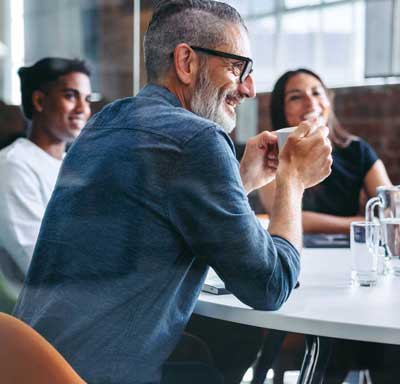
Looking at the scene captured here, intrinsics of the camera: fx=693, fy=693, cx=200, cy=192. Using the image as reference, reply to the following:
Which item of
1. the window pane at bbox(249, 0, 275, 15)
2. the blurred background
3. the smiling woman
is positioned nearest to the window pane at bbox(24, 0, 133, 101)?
the blurred background

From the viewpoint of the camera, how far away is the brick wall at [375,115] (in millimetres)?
3629

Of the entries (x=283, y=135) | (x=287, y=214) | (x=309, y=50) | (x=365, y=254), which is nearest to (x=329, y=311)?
(x=287, y=214)

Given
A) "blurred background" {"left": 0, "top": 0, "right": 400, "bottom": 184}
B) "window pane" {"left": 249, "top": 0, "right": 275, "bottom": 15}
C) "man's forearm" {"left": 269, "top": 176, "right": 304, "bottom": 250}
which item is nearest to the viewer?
"man's forearm" {"left": 269, "top": 176, "right": 304, "bottom": 250}

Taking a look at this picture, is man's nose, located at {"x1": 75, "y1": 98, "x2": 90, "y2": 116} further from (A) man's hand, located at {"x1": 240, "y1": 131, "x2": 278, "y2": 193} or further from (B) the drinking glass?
(B) the drinking glass

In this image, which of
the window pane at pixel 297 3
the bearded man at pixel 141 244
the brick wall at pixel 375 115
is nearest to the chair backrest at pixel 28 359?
the bearded man at pixel 141 244

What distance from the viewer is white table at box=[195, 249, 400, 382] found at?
0.99 metres

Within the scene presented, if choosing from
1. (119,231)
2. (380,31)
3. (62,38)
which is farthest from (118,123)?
(380,31)

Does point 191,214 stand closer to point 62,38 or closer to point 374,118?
point 62,38

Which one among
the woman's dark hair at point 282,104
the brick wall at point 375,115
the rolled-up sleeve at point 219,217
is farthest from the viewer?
the brick wall at point 375,115

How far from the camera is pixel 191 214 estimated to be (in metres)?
0.98

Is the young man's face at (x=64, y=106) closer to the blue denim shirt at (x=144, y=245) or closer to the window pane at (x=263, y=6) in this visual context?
the blue denim shirt at (x=144, y=245)

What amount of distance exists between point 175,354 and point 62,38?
88 cm

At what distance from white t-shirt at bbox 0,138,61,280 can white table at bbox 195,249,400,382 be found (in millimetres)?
376

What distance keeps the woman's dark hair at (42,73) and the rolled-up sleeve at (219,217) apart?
0.61 meters
